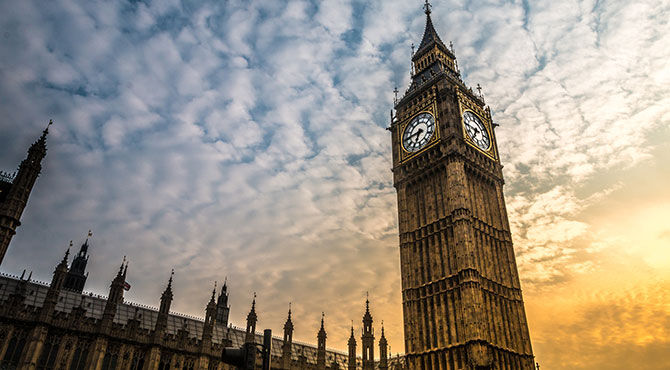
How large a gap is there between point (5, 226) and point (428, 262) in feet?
156

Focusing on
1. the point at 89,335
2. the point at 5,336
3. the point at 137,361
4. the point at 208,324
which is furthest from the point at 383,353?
the point at 5,336

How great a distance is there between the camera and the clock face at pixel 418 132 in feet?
225

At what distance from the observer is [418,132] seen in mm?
70688

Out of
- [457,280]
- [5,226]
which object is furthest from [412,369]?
[5,226]

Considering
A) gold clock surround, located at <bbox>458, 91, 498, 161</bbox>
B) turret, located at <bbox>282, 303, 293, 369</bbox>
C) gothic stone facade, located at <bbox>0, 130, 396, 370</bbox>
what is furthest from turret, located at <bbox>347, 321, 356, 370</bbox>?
gold clock surround, located at <bbox>458, 91, 498, 161</bbox>

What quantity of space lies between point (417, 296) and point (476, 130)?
27589 millimetres

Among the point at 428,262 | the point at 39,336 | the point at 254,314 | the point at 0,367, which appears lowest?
the point at 0,367

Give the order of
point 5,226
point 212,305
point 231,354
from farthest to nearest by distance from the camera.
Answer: point 212,305 → point 5,226 → point 231,354

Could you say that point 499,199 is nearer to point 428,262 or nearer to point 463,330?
point 428,262

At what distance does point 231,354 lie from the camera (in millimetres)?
10539

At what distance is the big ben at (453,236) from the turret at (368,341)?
20.8ft

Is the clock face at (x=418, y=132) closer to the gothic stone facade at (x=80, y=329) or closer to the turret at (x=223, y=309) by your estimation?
the gothic stone facade at (x=80, y=329)

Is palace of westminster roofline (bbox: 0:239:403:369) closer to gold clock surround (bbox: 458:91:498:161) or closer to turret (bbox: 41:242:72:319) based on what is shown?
turret (bbox: 41:242:72:319)

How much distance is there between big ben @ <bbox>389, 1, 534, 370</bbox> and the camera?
173 feet
